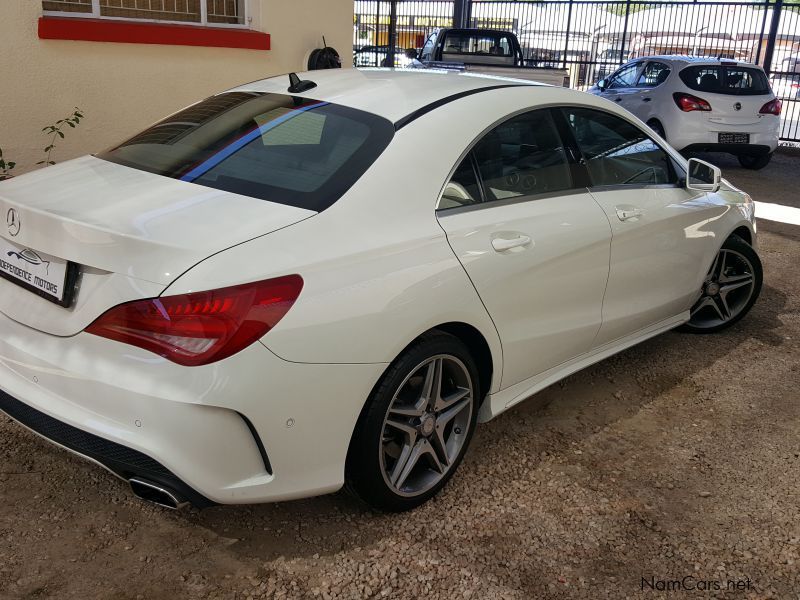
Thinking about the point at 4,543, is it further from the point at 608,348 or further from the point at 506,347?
the point at 608,348

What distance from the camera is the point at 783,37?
16156 mm

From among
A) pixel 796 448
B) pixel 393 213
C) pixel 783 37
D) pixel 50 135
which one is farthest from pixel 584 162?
pixel 783 37

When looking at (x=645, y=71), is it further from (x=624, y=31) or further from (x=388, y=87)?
(x=388, y=87)

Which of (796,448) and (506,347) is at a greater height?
(506,347)

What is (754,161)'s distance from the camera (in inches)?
484

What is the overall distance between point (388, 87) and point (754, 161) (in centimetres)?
1055

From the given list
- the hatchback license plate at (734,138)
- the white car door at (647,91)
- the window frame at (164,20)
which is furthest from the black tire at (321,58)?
the hatchback license plate at (734,138)

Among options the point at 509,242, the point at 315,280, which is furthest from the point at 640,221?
the point at 315,280

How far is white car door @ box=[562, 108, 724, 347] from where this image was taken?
12.3 ft

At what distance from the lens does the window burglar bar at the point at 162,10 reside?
6.17 m

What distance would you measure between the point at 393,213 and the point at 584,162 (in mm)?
1308

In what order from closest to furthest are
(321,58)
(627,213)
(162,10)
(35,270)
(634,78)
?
(35,270) → (627,213) → (162,10) → (321,58) → (634,78)

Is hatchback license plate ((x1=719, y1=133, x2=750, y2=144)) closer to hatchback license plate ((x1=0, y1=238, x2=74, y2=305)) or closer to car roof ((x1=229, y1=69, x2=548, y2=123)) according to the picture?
car roof ((x1=229, y1=69, x2=548, y2=123))

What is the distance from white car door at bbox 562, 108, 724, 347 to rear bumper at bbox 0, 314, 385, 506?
163 centimetres
